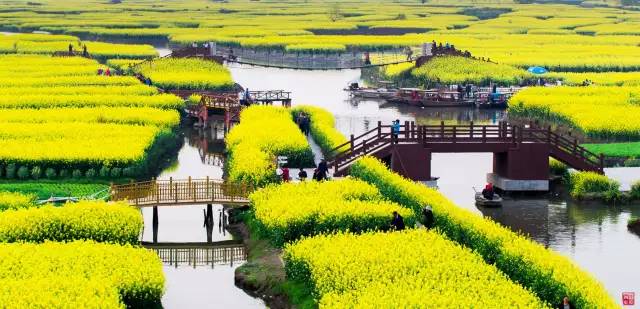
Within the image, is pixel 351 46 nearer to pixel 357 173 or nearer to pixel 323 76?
pixel 323 76

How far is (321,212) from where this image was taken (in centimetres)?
3900

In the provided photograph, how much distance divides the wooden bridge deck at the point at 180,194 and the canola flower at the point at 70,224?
4396 millimetres

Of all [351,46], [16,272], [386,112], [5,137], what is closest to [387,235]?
[16,272]

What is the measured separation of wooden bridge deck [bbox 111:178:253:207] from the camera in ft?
147

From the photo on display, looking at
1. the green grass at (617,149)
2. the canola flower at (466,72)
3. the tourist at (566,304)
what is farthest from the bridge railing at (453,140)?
the canola flower at (466,72)

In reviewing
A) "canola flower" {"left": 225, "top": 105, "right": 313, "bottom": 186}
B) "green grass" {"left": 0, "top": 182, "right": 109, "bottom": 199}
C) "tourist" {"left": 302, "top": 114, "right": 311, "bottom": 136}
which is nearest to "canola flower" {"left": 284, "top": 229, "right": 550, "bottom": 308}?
"canola flower" {"left": 225, "top": 105, "right": 313, "bottom": 186}

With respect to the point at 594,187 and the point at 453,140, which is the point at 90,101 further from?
the point at 594,187

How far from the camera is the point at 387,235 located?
37.2 m

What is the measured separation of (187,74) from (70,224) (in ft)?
187

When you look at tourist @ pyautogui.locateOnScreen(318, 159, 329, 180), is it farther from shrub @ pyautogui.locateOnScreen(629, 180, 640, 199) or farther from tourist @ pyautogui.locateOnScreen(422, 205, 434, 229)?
shrub @ pyautogui.locateOnScreen(629, 180, 640, 199)

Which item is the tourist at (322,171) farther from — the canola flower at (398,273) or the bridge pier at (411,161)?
the canola flower at (398,273)

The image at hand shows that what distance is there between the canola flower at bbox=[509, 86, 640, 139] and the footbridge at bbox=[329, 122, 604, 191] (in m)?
12.0

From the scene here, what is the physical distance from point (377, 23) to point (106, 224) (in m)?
139

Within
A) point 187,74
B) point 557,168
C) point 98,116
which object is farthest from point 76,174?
point 187,74
